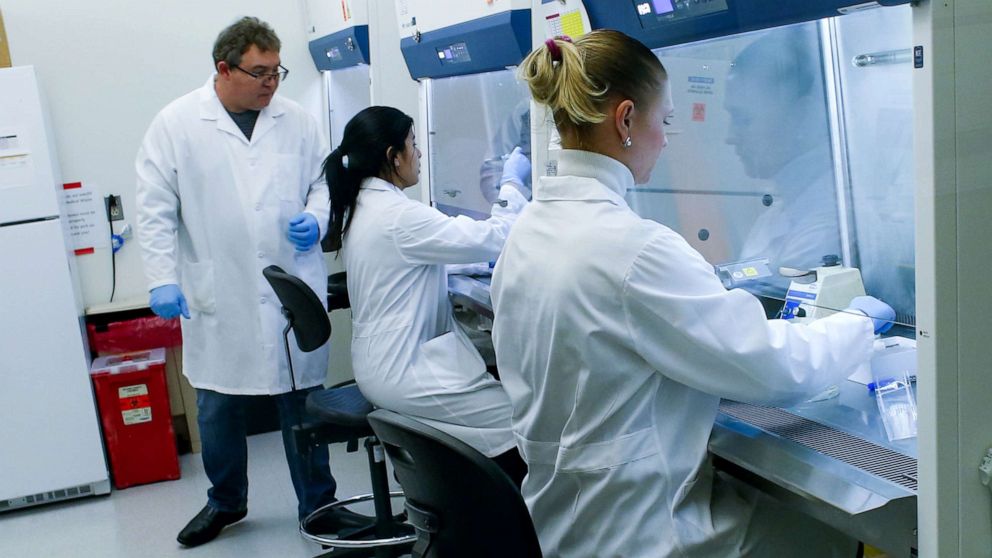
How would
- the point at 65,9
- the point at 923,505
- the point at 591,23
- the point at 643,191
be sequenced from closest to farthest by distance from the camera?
the point at 923,505, the point at 591,23, the point at 643,191, the point at 65,9

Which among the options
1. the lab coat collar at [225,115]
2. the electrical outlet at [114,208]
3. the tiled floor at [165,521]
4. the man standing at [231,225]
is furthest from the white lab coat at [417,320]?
the electrical outlet at [114,208]

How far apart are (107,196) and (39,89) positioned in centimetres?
55

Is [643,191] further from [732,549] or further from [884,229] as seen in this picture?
[732,549]

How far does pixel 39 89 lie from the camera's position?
3352 mm

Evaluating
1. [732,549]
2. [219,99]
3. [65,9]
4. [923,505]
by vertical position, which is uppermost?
[65,9]

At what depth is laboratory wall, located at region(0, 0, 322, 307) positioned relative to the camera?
3637mm

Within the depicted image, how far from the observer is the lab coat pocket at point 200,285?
111 inches

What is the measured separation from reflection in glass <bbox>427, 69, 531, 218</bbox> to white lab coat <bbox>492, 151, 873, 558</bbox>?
5.00ft

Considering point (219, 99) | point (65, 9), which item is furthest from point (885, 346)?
point (65, 9)

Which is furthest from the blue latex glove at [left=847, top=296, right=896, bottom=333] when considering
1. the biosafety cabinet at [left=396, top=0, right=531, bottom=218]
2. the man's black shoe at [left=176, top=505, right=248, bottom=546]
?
the man's black shoe at [left=176, top=505, right=248, bottom=546]

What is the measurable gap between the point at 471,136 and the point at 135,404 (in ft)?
5.33

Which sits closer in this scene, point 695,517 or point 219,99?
point 695,517

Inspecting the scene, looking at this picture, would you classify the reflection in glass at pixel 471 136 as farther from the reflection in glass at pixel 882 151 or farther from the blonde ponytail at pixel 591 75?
the blonde ponytail at pixel 591 75

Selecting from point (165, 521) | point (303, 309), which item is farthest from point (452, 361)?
point (165, 521)
